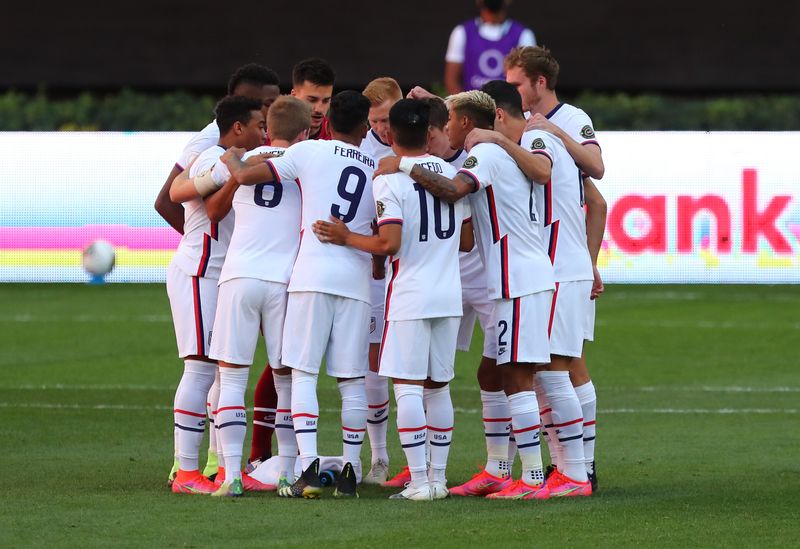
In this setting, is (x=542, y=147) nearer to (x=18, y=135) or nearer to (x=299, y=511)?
(x=299, y=511)

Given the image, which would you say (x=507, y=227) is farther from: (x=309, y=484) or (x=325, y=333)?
(x=309, y=484)

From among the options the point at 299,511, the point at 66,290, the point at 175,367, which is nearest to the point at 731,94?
the point at 66,290

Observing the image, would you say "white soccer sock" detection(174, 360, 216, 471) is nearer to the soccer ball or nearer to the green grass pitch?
the green grass pitch

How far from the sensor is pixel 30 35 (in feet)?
76.0

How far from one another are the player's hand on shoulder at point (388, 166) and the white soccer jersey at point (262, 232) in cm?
48

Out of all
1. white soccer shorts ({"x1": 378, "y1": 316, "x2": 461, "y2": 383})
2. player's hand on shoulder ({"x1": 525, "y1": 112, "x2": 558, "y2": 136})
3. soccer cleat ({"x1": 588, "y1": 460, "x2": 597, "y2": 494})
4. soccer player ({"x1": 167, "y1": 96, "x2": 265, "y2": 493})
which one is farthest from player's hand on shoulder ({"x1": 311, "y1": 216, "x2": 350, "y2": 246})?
soccer cleat ({"x1": 588, "y1": 460, "x2": 597, "y2": 494})

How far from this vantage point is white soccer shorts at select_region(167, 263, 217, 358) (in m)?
7.54

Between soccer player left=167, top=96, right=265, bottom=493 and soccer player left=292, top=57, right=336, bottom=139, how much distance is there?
1.93 feet

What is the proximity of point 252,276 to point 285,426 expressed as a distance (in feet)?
2.80

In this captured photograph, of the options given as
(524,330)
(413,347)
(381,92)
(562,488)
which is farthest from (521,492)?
(381,92)

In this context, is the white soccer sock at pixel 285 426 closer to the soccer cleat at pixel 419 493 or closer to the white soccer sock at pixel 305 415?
the white soccer sock at pixel 305 415

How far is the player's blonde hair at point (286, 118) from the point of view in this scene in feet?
24.3

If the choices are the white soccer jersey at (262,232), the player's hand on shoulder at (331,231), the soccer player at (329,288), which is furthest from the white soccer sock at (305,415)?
the player's hand on shoulder at (331,231)

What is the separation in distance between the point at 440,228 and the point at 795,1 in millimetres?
17091
